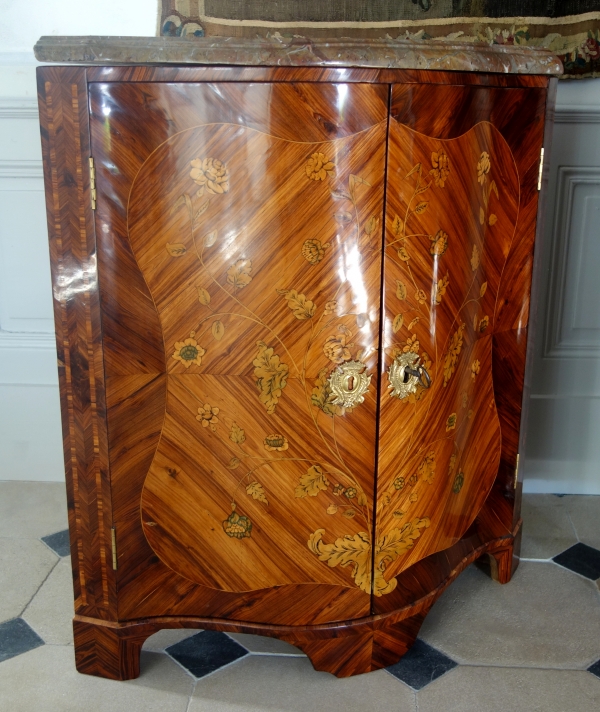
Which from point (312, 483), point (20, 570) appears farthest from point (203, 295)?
point (20, 570)

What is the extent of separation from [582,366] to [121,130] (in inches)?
57.4

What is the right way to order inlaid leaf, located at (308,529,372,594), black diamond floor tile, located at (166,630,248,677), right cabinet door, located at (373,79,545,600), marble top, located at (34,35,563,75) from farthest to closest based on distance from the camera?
1. black diamond floor tile, located at (166,630,248,677)
2. inlaid leaf, located at (308,529,372,594)
3. right cabinet door, located at (373,79,545,600)
4. marble top, located at (34,35,563,75)

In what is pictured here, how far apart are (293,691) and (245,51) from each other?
1.13m

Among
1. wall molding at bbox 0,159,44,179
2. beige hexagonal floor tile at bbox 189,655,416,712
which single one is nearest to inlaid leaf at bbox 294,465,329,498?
beige hexagonal floor tile at bbox 189,655,416,712

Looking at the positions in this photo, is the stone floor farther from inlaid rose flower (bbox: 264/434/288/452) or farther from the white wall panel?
inlaid rose flower (bbox: 264/434/288/452)

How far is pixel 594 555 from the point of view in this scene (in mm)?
1896

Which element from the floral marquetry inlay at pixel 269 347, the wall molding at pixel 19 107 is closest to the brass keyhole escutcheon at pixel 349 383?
the floral marquetry inlay at pixel 269 347

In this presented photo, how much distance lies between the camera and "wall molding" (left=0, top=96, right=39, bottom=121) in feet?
6.40

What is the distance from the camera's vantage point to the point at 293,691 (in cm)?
144

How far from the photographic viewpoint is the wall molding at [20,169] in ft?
6.57

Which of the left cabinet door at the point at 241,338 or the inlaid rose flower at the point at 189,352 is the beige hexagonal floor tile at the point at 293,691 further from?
the inlaid rose flower at the point at 189,352

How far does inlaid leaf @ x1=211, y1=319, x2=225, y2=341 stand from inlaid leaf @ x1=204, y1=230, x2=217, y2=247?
127 mm

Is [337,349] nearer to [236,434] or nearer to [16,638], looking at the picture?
[236,434]

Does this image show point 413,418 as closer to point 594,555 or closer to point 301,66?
point 301,66
